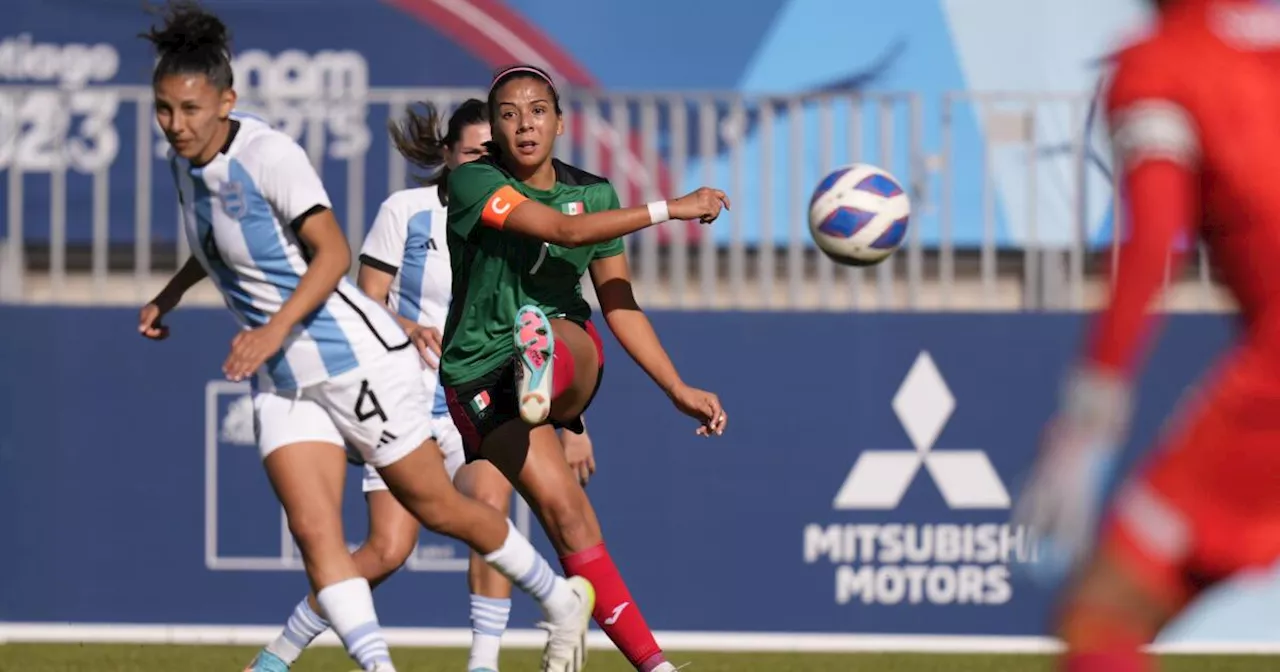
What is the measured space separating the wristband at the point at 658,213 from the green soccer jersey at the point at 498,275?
491 mm

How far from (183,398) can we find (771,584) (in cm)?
330

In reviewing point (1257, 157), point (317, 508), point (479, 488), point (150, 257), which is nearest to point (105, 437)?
point (150, 257)

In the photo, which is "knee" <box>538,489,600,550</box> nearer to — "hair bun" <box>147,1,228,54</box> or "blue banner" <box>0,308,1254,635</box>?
"hair bun" <box>147,1,228,54</box>

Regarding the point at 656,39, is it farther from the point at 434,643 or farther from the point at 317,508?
the point at 317,508

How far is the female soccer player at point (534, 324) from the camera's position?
247 inches

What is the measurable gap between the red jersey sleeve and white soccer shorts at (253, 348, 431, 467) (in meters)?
3.08

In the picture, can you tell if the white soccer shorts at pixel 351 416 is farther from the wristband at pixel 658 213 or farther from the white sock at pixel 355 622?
the wristband at pixel 658 213

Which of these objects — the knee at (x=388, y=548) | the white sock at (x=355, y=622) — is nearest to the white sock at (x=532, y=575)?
the white sock at (x=355, y=622)

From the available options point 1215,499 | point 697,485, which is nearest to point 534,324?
point 1215,499

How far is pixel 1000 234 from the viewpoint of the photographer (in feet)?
41.7

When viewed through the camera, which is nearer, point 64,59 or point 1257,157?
point 1257,157

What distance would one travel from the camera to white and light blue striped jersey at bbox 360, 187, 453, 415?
26.0 ft

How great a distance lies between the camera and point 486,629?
7121 mm

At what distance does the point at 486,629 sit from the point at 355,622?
1.24m
